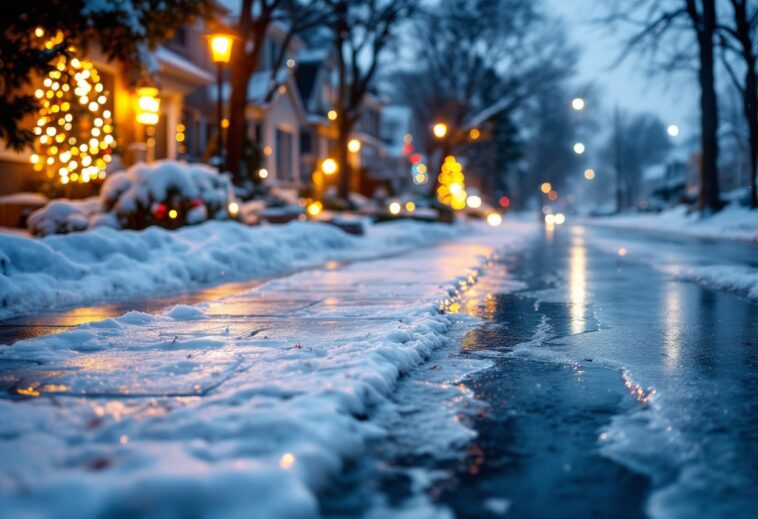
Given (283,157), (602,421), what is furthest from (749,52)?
(602,421)

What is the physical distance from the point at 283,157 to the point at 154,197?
921 inches

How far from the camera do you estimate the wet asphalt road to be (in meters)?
3.17

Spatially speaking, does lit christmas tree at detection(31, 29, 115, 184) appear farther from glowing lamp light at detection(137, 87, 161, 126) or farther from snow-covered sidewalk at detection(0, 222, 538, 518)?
snow-covered sidewalk at detection(0, 222, 538, 518)

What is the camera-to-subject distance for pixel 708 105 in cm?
3291

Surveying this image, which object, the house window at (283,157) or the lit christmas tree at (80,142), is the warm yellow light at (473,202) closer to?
the house window at (283,157)

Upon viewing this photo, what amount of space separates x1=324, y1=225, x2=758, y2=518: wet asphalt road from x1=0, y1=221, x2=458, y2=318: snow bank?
4.25 metres

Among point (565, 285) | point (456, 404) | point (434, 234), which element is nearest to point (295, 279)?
point (565, 285)

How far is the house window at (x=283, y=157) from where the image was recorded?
38966 mm

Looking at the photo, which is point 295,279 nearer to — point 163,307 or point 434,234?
point 163,307

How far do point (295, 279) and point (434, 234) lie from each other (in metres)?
16.1

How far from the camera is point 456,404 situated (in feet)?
15.0

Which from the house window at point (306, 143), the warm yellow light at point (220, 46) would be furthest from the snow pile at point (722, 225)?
the house window at point (306, 143)

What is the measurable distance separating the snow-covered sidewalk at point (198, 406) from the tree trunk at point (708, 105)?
91.6ft

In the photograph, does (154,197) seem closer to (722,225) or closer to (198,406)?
(198,406)
